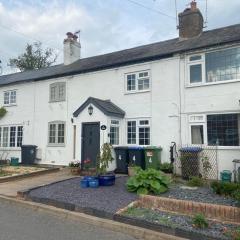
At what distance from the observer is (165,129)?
50.4ft

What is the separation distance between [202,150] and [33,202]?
7522mm

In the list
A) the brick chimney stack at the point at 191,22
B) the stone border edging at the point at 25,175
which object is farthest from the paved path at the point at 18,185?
the brick chimney stack at the point at 191,22

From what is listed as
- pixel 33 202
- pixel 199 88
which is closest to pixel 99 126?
pixel 199 88

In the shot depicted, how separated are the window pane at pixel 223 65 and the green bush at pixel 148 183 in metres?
6.04

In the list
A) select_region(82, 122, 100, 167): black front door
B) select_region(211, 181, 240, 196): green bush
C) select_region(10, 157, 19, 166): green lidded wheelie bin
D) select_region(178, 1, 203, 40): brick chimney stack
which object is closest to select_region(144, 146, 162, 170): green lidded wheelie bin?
select_region(82, 122, 100, 167): black front door

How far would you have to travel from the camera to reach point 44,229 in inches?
283

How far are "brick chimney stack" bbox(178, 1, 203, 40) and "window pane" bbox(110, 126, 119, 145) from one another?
6.18 metres

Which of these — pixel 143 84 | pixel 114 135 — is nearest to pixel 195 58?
pixel 143 84

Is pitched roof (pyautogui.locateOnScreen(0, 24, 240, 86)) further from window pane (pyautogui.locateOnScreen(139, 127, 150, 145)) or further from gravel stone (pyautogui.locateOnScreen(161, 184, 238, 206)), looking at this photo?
gravel stone (pyautogui.locateOnScreen(161, 184, 238, 206))

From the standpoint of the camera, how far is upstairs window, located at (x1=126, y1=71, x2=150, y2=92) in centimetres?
1644

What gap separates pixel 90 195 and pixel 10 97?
1514 centimetres

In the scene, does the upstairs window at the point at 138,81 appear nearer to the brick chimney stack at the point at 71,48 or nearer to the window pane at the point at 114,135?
the window pane at the point at 114,135

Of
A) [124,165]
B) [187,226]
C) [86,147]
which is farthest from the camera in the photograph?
[86,147]

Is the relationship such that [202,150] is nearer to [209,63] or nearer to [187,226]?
[209,63]
